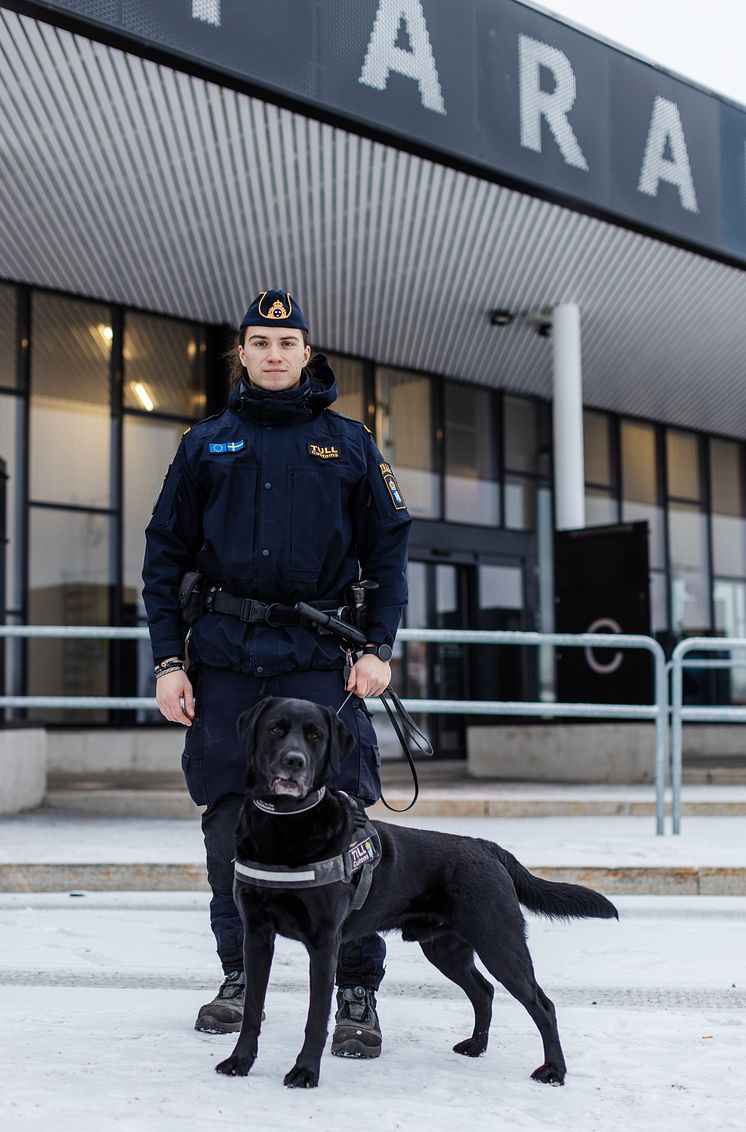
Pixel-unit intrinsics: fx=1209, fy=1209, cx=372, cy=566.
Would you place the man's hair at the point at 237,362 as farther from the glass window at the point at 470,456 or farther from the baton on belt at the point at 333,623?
the glass window at the point at 470,456

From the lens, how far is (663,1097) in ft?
8.95

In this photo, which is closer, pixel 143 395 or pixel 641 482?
pixel 143 395

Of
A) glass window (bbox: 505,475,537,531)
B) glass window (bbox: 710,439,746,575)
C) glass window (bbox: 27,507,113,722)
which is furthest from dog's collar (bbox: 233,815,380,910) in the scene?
glass window (bbox: 710,439,746,575)

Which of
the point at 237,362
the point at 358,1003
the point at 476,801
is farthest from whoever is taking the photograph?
the point at 476,801

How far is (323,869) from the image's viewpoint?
2689 millimetres

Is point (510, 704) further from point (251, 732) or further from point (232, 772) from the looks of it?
point (251, 732)

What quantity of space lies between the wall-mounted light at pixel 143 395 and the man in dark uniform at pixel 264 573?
9.67 m

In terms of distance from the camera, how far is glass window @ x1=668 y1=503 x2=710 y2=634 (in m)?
17.5

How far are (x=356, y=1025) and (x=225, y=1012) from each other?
36 cm

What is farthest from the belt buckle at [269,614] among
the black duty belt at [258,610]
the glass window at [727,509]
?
the glass window at [727,509]

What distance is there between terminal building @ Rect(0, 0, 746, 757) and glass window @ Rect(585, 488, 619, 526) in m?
0.07

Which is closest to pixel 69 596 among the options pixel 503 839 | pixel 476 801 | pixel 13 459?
pixel 13 459

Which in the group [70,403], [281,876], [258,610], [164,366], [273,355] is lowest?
[281,876]

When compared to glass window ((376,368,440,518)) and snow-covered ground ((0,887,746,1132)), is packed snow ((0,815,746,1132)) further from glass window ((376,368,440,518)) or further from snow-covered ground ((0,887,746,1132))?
glass window ((376,368,440,518))
